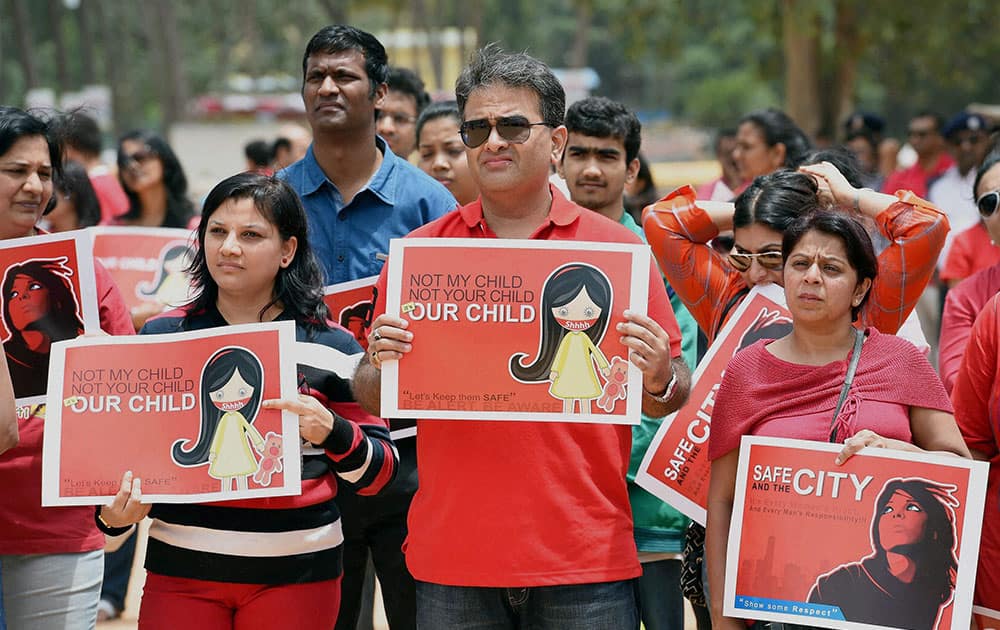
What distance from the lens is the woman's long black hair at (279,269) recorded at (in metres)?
4.24

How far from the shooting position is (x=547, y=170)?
3.94 metres

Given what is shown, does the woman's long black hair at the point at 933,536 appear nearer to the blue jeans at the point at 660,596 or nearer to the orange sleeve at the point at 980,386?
the orange sleeve at the point at 980,386

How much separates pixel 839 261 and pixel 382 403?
1.34m

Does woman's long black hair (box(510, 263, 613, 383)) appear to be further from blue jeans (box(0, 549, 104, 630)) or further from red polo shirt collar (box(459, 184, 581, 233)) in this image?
blue jeans (box(0, 549, 104, 630))

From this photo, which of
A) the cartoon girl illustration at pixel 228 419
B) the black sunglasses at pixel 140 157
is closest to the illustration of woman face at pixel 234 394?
the cartoon girl illustration at pixel 228 419

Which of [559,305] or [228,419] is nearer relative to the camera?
[559,305]

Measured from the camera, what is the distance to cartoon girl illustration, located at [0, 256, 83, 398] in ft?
14.5

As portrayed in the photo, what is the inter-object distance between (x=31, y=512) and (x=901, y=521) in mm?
2643

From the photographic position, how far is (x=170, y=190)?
813cm

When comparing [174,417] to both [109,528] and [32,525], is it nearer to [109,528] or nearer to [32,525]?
[109,528]

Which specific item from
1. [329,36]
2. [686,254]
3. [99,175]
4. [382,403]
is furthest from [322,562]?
[99,175]

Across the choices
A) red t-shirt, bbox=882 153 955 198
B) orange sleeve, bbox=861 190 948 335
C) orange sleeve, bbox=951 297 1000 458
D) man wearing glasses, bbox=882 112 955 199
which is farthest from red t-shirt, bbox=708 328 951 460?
man wearing glasses, bbox=882 112 955 199

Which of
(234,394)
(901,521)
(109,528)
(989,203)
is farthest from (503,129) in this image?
(989,203)

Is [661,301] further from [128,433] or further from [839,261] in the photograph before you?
[128,433]
